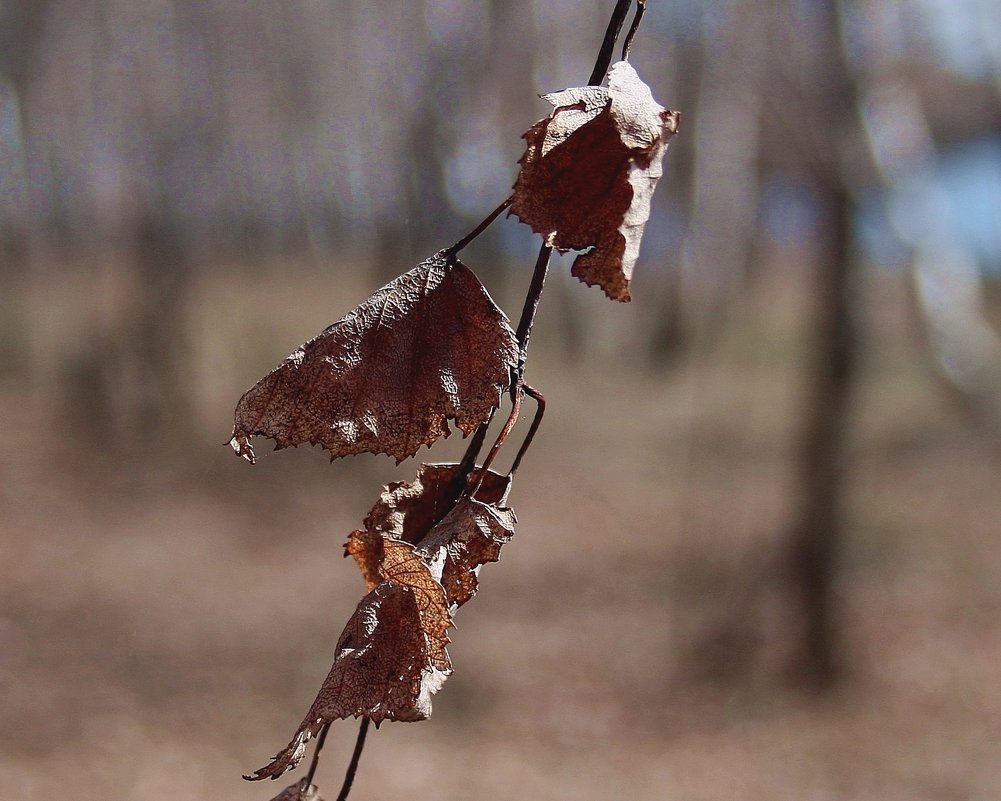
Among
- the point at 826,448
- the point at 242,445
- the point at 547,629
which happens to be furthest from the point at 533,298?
the point at 547,629

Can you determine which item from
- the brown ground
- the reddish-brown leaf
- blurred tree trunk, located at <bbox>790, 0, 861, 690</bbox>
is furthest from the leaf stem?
blurred tree trunk, located at <bbox>790, 0, 861, 690</bbox>

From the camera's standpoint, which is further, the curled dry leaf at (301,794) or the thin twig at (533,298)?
the curled dry leaf at (301,794)

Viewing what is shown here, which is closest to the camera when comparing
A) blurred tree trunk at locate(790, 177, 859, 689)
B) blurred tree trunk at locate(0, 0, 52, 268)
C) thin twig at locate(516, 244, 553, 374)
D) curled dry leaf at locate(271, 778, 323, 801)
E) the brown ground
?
thin twig at locate(516, 244, 553, 374)

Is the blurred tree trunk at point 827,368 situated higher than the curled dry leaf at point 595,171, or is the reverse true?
the blurred tree trunk at point 827,368

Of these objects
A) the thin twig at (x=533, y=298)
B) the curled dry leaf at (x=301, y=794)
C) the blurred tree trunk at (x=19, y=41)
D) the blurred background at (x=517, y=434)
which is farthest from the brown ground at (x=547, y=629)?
the thin twig at (x=533, y=298)

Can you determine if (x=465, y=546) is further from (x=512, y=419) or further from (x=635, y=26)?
(x=635, y=26)

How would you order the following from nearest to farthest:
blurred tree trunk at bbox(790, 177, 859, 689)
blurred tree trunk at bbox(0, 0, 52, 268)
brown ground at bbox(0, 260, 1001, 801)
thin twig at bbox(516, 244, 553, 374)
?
thin twig at bbox(516, 244, 553, 374)
brown ground at bbox(0, 260, 1001, 801)
blurred tree trunk at bbox(790, 177, 859, 689)
blurred tree trunk at bbox(0, 0, 52, 268)

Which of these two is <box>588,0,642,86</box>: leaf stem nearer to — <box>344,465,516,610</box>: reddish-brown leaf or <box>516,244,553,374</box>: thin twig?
<box>516,244,553,374</box>: thin twig

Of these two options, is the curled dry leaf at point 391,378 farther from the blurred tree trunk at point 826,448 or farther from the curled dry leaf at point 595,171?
the blurred tree trunk at point 826,448
